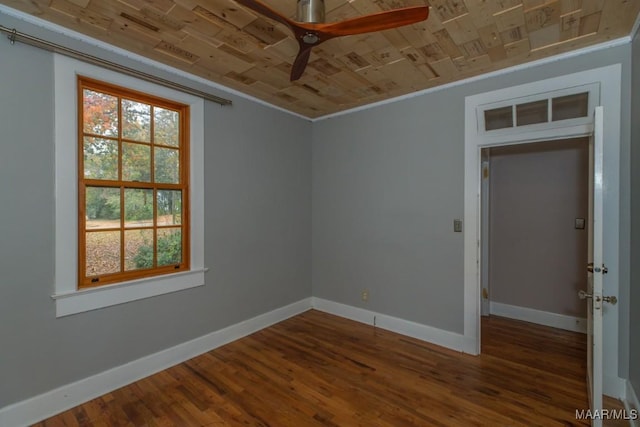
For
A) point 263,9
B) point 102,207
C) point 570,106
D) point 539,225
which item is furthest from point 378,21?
point 539,225

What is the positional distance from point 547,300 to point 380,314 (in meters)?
1.99

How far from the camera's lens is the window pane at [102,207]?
222 cm

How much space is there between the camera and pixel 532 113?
2.55m

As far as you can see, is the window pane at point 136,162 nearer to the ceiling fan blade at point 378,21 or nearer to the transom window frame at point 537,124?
the ceiling fan blade at point 378,21

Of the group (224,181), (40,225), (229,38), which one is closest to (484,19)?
(229,38)

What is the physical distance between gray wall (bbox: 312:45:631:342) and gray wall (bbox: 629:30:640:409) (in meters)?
0.31

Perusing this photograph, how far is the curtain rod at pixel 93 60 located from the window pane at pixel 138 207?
92cm

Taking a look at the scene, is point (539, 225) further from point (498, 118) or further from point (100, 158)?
point (100, 158)

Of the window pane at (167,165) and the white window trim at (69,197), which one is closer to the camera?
the white window trim at (69,197)

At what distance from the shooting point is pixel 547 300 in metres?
3.49

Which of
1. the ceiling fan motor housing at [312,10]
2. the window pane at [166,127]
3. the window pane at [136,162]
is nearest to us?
the ceiling fan motor housing at [312,10]

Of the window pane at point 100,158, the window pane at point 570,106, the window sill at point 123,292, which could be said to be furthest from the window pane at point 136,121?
the window pane at point 570,106

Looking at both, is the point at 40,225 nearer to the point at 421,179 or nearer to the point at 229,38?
the point at 229,38

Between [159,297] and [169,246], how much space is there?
1.48 ft
